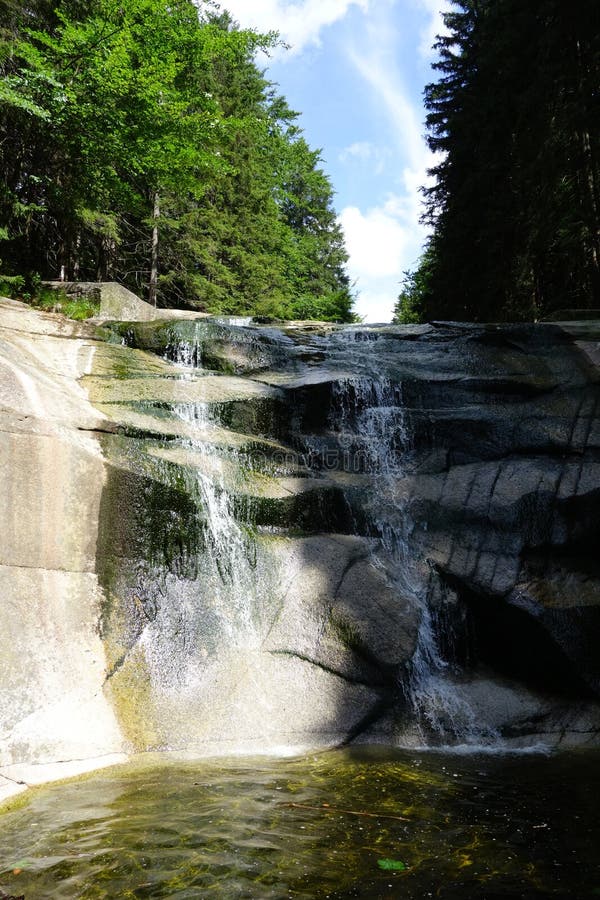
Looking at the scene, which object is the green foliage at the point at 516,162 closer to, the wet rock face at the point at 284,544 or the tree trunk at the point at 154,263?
the wet rock face at the point at 284,544

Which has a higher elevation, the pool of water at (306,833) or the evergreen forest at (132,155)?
the evergreen forest at (132,155)

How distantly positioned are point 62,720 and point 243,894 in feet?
9.75

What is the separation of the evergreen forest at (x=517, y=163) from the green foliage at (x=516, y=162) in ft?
0.12

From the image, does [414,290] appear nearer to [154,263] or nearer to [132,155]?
[154,263]

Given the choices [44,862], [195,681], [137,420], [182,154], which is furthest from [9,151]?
[44,862]

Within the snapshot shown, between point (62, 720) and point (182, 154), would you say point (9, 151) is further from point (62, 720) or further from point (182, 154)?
point (62, 720)

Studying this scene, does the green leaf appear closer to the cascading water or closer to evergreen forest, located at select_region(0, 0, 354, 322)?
the cascading water

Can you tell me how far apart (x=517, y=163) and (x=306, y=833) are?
1881 cm

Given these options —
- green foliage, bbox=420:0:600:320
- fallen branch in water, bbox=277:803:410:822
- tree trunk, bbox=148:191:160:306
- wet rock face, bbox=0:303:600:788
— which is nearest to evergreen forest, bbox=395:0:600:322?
green foliage, bbox=420:0:600:320

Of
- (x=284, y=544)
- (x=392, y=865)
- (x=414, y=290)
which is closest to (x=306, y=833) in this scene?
(x=392, y=865)

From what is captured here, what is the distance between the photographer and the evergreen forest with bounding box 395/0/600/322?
45.4ft

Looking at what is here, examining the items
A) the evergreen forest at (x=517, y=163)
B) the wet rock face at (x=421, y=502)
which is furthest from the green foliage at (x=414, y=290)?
the wet rock face at (x=421, y=502)

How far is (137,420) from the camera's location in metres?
8.19

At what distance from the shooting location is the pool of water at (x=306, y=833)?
346 cm
